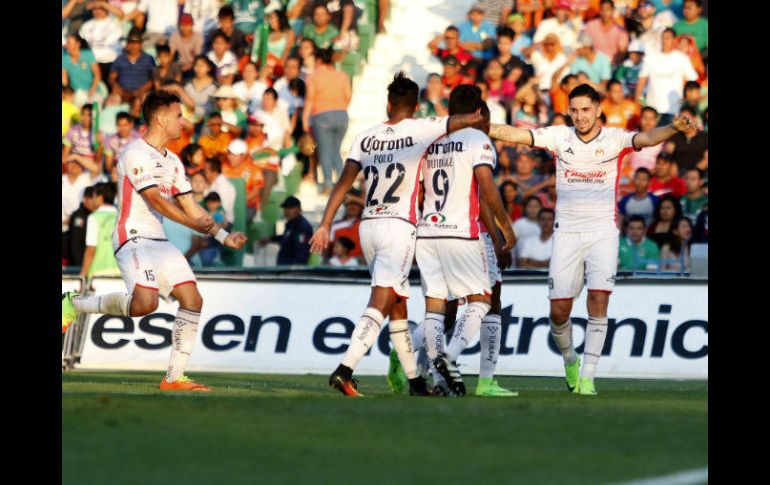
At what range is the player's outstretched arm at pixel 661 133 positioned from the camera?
11852 mm

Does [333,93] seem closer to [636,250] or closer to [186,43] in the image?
[186,43]

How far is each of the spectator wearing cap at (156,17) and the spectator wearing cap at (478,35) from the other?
486 cm

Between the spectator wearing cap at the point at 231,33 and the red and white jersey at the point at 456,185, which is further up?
the spectator wearing cap at the point at 231,33

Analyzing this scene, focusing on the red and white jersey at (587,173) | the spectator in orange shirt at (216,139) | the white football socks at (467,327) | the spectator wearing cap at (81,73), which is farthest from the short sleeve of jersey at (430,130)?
the spectator wearing cap at (81,73)

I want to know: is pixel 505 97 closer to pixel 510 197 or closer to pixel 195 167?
pixel 510 197

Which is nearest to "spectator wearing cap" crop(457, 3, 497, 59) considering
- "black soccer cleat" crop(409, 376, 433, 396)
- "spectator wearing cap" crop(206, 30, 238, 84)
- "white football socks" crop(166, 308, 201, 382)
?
"spectator wearing cap" crop(206, 30, 238, 84)

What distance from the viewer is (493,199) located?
38.3 ft

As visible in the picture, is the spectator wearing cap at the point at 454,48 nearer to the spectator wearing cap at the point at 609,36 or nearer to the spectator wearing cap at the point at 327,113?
the spectator wearing cap at the point at 327,113

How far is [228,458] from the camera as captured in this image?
24.7 feet

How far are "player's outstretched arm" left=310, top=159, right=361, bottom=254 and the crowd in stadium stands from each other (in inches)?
291

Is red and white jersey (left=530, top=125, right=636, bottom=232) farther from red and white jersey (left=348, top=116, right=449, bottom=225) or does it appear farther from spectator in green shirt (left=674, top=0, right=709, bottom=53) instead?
spectator in green shirt (left=674, top=0, right=709, bottom=53)

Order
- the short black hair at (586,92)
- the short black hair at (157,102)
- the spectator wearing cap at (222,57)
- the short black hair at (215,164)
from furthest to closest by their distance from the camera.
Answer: the spectator wearing cap at (222,57)
the short black hair at (215,164)
the short black hair at (586,92)
the short black hair at (157,102)

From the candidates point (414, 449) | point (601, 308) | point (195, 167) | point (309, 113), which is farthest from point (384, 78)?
point (414, 449)

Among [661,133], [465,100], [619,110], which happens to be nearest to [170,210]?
[465,100]
